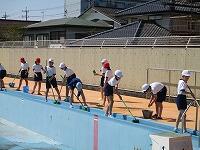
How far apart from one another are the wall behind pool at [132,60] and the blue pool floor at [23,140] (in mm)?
5013

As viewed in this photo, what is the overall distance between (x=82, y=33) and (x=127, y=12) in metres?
10.9

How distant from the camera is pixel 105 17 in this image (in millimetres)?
42000

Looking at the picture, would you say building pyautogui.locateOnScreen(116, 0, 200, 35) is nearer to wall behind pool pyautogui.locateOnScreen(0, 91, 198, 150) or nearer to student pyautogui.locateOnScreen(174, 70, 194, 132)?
wall behind pool pyautogui.locateOnScreen(0, 91, 198, 150)

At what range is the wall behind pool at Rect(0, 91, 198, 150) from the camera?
10.5 metres

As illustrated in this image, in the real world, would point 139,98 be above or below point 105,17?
below

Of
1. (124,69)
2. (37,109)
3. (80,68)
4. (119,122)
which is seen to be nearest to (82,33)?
(80,68)

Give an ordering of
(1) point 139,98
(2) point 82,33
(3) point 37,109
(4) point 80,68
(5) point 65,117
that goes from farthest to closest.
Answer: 1. (2) point 82,33
2. (4) point 80,68
3. (1) point 139,98
4. (3) point 37,109
5. (5) point 65,117

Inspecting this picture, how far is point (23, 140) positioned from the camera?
14492 millimetres

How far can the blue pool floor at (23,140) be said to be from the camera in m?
13.5

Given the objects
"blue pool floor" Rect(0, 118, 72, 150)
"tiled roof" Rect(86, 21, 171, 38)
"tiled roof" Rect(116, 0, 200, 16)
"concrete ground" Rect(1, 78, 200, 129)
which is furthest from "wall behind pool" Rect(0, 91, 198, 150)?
"tiled roof" Rect(116, 0, 200, 16)

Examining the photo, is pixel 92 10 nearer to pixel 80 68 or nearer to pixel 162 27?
pixel 162 27

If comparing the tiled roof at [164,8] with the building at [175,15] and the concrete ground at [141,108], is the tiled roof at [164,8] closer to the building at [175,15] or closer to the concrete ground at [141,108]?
the building at [175,15]

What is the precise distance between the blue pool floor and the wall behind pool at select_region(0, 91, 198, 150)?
20 cm

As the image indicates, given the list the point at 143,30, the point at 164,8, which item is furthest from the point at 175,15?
the point at 143,30
